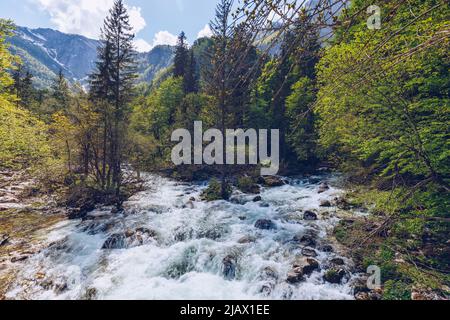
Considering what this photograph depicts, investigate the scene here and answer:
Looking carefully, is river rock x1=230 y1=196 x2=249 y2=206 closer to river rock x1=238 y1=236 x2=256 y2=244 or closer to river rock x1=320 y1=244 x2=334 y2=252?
river rock x1=238 y1=236 x2=256 y2=244

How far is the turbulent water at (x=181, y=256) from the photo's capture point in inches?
327

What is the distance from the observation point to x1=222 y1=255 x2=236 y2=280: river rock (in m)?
9.23

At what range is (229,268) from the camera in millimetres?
9492

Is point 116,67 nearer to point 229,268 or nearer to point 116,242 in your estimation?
point 116,242

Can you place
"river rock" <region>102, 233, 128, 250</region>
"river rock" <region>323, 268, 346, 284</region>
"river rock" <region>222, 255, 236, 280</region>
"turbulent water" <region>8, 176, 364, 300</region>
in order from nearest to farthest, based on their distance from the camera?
"turbulent water" <region>8, 176, 364, 300</region> → "river rock" <region>323, 268, 346, 284</region> → "river rock" <region>222, 255, 236, 280</region> → "river rock" <region>102, 233, 128, 250</region>

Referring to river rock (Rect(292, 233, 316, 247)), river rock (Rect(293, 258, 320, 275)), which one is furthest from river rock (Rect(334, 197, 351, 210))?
river rock (Rect(293, 258, 320, 275))

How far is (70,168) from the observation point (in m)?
18.0

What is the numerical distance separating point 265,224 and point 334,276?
493cm

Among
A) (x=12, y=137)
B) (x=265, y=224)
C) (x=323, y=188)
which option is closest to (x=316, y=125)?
(x=323, y=188)

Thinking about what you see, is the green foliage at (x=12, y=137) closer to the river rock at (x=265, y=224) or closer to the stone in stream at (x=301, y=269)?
the river rock at (x=265, y=224)

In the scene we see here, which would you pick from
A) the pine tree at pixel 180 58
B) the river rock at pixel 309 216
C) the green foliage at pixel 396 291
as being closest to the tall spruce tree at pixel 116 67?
the river rock at pixel 309 216

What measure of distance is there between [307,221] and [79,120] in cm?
1584

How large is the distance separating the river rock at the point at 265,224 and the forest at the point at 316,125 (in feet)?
10.1

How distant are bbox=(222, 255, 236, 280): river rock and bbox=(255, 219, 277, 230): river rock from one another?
11.4ft
